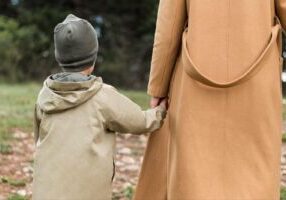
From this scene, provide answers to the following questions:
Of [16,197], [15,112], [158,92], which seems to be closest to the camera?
[158,92]

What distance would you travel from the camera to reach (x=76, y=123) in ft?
9.29

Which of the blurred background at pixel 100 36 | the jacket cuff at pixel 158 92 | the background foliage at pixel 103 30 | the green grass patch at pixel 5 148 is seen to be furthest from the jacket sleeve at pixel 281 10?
the background foliage at pixel 103 30

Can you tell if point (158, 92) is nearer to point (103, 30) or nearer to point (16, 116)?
point (16, 116)

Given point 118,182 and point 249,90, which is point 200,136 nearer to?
point 249,90

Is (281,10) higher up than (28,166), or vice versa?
(281,10)

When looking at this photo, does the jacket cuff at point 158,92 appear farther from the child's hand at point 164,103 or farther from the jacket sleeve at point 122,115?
the jacket sleeve at point 122,115

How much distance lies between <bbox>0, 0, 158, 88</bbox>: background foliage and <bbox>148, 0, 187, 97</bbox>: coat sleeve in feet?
43.1

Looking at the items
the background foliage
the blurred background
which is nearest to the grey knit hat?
the blurred background

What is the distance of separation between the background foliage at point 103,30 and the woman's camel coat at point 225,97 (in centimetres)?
1330

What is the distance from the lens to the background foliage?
16.5 m

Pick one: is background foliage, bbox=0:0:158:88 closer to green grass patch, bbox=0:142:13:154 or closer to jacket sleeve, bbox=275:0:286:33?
green grass patch, bbox=0:142:13:154

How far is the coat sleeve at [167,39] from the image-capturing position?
2.98 m

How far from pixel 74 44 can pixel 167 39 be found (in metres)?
0.43

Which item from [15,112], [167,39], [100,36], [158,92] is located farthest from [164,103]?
[100,36]
